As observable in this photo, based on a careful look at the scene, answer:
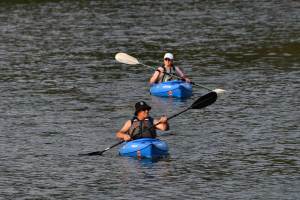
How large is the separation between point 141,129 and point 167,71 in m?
12.7

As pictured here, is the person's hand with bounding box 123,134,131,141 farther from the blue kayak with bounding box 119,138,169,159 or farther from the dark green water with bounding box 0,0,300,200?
the dark green water with bounding box 0,0,300,200

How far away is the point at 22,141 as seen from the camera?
3272 centimetres

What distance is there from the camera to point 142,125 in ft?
96.3

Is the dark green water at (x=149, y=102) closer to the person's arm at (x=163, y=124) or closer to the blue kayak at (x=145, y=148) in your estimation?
the blue kayak at (x=145, y=148)

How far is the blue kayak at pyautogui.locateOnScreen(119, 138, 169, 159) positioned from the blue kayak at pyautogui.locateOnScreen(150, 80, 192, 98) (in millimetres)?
11487

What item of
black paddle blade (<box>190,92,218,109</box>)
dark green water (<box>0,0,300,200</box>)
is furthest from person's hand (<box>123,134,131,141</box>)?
black paddle blade (<box>190,92,218,109</box>)

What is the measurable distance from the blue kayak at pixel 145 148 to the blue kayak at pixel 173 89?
1149 centimetres

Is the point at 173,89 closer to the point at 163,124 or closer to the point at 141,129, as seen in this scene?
the point at 141,129

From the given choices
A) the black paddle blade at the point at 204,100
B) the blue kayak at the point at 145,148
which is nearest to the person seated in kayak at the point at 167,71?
the black paddle blade at the point at 204,100

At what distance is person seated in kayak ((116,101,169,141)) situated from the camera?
95.3 feet

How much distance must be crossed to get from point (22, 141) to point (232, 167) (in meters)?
7.44

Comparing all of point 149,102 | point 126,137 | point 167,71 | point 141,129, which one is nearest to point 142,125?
point 141,129

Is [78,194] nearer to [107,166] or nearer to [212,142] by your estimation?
[107,166]

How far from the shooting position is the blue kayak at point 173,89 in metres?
41.1
